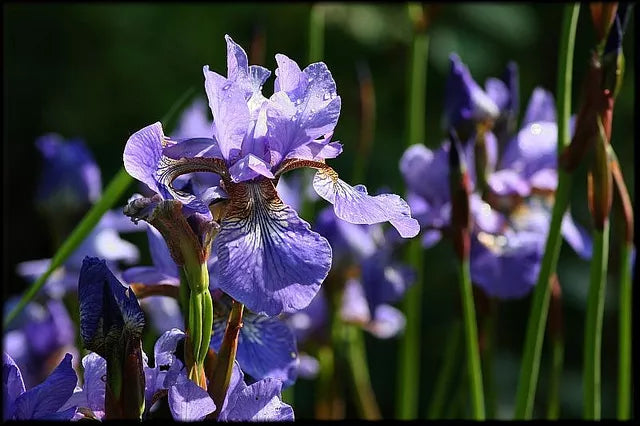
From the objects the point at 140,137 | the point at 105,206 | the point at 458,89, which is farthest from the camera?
the point at 458,89

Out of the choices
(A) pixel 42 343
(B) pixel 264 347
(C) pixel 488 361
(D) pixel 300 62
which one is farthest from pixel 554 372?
(D) pixel 300 62

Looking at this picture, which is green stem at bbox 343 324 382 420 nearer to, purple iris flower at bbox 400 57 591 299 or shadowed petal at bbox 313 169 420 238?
purple iris flower at bbox 400 57 591 299

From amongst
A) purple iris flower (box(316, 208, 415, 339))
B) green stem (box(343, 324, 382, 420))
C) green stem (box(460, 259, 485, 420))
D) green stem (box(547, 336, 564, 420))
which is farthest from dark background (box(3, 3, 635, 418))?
green stem (box(460, 259, 485, 420))

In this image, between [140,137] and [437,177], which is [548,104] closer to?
[437,177]

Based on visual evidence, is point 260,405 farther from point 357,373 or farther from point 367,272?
point 357,373

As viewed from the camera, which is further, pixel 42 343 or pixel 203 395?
pixel 42 343

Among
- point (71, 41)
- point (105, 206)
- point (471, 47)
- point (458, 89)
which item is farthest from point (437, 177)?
point (71, 41)

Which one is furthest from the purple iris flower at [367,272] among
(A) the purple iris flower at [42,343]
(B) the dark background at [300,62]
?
(B) the dark background at [300,62]
